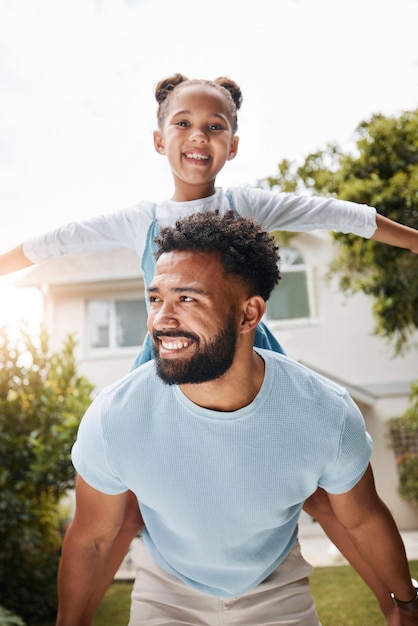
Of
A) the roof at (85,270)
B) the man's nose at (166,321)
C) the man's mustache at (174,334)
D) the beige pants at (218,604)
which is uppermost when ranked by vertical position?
the roof at (85,270)

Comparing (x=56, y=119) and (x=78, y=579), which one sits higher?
(x=56, y=119)

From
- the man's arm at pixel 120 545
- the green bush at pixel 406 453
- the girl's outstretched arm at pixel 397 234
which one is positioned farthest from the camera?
the green bush at pixel 406 453

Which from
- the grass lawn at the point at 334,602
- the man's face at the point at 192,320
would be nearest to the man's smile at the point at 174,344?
the man's face at the point at 192,320

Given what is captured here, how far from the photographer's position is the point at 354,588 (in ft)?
20.7

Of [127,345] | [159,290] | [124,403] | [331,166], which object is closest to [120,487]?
[124,403]

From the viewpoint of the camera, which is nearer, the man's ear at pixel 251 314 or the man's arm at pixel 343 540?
A: the man's ear at pixel 251 314

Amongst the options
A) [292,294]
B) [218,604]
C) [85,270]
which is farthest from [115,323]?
[218,604]

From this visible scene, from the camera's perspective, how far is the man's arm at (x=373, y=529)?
1984mm

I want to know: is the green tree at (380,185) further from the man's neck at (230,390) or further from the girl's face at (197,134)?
the man's neck at (230,390)

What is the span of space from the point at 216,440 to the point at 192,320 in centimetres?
32

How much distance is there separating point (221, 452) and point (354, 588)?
16.6 feet

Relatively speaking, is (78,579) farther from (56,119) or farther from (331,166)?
(56,119)

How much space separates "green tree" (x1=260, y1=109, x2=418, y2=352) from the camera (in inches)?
207

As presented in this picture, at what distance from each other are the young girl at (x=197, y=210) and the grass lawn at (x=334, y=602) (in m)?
3.60
